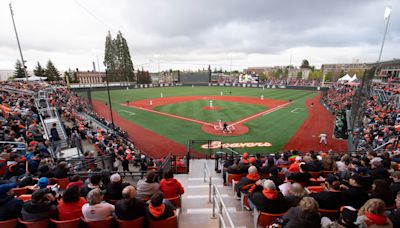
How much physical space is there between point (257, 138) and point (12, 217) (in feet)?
52.3

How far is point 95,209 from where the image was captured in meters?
3.50

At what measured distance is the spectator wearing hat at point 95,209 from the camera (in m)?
3.49

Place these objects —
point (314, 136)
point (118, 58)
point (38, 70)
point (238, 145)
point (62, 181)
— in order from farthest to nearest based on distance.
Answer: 1. point (118, 58)
2. point (38, 70)
3. point (314, 136)
4. point (238, 145)
5. point (62, 181)

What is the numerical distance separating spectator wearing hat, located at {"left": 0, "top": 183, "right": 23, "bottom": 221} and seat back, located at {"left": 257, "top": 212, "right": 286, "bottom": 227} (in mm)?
4510

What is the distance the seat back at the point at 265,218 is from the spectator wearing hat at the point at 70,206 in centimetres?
341

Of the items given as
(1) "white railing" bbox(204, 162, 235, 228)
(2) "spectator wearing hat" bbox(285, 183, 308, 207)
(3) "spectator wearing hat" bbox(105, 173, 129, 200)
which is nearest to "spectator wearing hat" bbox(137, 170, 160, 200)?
(3) "spectator wearing hat" bbox(105, 173, 129, 200)

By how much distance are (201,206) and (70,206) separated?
322 centimetres

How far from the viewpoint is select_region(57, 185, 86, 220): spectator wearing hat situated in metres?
3.56

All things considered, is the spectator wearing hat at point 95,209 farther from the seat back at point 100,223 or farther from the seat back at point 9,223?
the seat back at point 9,223

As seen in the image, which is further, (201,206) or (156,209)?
(201,206)

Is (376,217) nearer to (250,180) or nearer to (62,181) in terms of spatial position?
(250,180)

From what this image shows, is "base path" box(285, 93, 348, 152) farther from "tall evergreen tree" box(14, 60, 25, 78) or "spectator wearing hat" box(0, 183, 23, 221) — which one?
"tall evergreen tree" box(14, 60, 25, 78)

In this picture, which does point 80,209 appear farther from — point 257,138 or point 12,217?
point 257,138

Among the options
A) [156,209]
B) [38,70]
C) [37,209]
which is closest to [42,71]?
[38,70]
